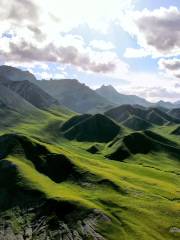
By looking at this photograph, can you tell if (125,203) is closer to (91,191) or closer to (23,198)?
(91,191)

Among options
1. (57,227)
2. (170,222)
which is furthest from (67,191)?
(170,222)

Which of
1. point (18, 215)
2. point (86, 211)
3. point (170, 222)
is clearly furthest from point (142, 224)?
point (18, 215)

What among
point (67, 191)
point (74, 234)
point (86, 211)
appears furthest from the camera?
point (67, 191)

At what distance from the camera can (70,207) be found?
163 meters

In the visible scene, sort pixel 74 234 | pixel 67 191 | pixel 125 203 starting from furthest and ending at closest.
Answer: pixel 67 191, pixel 125 203, pixel 74 234

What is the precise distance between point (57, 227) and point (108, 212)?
22.4 meters

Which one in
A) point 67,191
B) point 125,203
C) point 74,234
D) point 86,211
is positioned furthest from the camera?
point 67,191

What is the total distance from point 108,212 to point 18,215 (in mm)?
34953

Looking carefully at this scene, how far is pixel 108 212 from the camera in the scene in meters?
164

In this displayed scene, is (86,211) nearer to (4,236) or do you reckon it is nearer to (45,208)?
(45,208)

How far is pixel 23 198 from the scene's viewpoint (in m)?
179

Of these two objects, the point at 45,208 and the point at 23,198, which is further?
the point at 23,198

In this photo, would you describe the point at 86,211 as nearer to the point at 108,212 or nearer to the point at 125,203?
the point at 108,212

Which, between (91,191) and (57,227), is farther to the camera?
(91,191)
